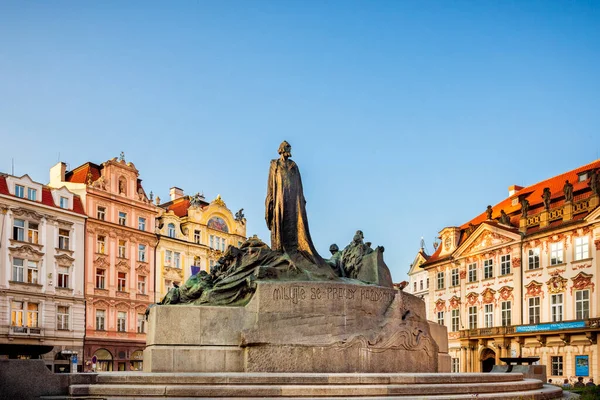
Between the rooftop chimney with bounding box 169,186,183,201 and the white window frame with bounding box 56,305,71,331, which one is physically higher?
the rooftop chimney with bounding box 169,186,183,201

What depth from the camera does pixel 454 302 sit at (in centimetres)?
4903

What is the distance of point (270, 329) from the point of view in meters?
11.9

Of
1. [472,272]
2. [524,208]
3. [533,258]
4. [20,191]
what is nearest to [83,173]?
[20,191]

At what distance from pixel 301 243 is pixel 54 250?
106 ft

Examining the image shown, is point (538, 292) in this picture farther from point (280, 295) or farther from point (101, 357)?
point (280, 295)

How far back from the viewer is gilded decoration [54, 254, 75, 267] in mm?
42594

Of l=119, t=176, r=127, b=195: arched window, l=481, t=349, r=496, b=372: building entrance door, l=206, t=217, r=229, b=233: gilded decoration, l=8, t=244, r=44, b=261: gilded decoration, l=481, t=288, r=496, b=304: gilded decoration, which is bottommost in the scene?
l=481, t=349, r=496, b=372: building entrance door

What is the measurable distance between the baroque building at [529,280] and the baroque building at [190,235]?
16.9m

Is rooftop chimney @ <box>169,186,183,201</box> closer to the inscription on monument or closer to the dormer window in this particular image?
the dormer window

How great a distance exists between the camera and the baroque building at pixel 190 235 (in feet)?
169

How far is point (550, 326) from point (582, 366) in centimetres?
271

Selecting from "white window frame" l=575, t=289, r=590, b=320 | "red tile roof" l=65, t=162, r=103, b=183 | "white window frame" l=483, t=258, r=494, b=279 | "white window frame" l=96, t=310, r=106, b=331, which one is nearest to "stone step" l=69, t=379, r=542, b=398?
"white window frame" l=575, t=289, r=590, b=320

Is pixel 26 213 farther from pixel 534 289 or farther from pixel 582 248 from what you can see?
pixel 582 248

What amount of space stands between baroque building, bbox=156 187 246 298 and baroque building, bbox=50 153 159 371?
154 cm
